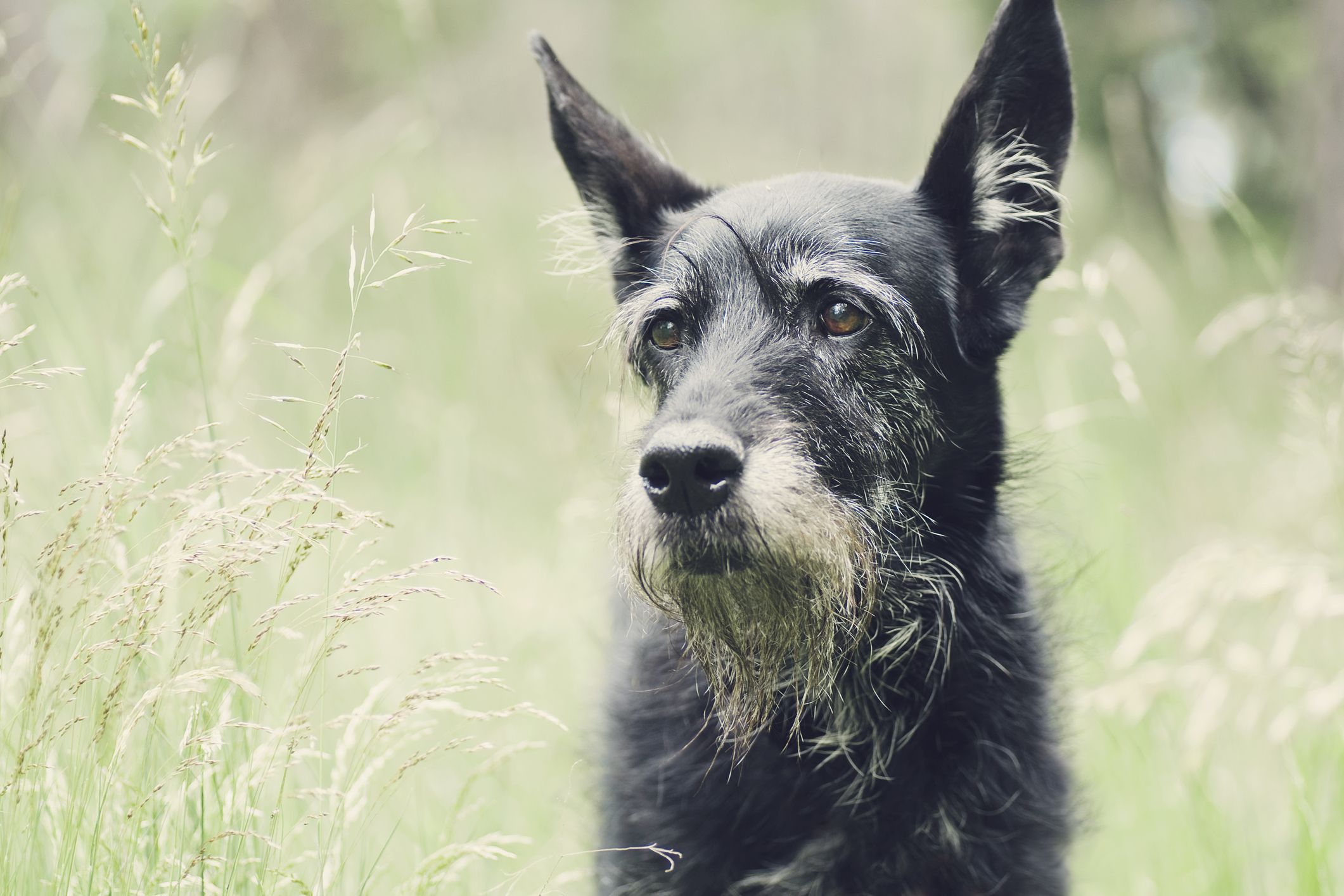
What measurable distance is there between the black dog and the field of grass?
0.33m

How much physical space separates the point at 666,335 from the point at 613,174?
0.57 m

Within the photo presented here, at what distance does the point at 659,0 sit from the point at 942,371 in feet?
82.0

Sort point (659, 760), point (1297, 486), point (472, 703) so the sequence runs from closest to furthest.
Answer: point (659, 760) → point (472, 703) → point (1297, 486)

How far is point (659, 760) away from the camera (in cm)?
272

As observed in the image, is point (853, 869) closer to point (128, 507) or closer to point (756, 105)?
point (128, 507)

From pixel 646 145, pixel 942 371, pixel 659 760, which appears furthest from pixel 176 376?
pixel 942 371

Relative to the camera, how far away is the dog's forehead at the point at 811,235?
2555 mm

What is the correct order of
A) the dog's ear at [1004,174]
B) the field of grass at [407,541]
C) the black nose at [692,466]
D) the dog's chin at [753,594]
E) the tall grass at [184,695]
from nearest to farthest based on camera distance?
the tall grass at [184,695] → the field of grass at [407,541] → the black nose at [692,466] → the dog's chin at [753,594] → the dog's ear at [1004,174]

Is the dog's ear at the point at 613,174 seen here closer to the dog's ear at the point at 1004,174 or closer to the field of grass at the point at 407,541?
the field of grass at the point at 407,541

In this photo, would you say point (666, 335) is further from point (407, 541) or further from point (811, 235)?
point (407, 541)

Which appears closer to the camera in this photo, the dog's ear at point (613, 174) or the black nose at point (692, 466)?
the black nose at point (692, 466)

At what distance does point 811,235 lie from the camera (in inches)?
102

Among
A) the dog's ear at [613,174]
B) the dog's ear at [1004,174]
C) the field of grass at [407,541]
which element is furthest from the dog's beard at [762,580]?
the dog's ear at [613,174]

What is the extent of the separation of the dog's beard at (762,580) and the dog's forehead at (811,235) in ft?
1.94
